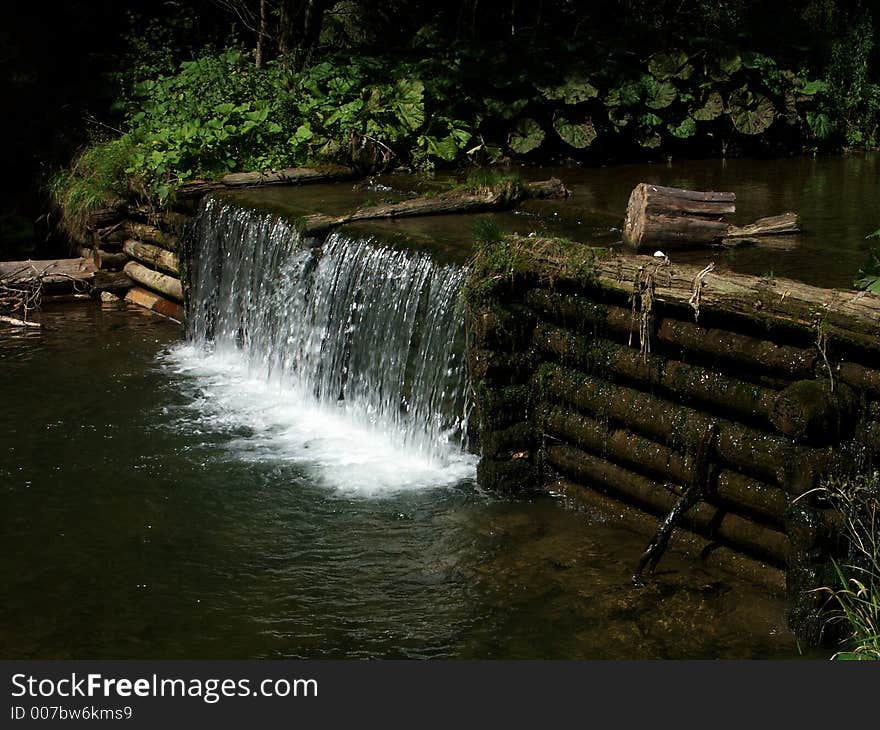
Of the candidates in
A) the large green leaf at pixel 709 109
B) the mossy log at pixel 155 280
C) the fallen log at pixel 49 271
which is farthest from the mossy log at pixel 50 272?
the large green leaf at pixel 709 109

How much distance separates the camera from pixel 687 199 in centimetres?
916

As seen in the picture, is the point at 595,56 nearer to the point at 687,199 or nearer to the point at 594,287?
the point at 687,199

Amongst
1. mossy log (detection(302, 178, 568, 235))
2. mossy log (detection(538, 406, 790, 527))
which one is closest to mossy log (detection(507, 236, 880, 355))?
mossy log (detection(538, 406, 790, 527))

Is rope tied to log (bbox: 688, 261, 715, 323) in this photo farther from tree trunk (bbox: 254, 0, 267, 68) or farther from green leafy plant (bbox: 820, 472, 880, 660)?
tree trunk (bbox: 254, 0, 267, 68)

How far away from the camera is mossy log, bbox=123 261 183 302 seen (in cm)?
1405

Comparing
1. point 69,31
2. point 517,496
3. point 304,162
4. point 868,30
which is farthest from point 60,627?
point 868,30

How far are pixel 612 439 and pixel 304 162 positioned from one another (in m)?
7.36

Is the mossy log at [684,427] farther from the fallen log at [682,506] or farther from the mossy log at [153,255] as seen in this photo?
the mossy log at [153,255]

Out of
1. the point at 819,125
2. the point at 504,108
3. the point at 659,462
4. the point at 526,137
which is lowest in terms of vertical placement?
the point at 659,462

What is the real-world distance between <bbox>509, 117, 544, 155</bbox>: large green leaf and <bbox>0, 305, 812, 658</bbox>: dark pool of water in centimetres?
649

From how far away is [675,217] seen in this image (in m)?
9.07

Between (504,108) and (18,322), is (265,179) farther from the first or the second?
(504,108)

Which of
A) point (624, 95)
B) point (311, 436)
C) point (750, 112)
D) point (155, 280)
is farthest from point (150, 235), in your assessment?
point (750, 112)

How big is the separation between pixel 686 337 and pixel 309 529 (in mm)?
2736
